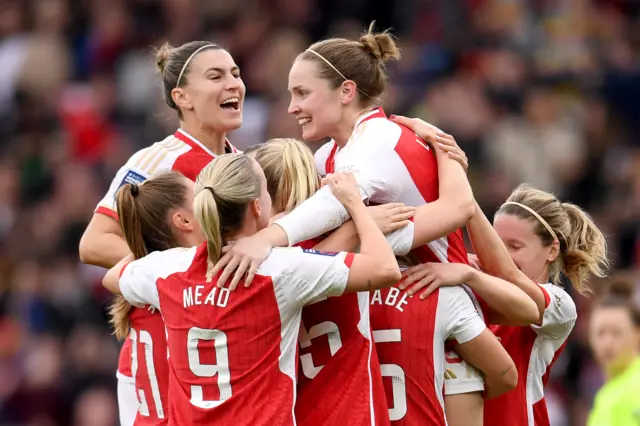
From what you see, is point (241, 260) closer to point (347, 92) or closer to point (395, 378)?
point (395, 378)

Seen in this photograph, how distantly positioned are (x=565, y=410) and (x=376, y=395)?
5793mm

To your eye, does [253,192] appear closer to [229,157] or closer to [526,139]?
[229,157]

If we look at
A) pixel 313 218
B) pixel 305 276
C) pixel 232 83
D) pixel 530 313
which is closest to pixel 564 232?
pixel 530 313

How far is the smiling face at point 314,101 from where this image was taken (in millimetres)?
4945

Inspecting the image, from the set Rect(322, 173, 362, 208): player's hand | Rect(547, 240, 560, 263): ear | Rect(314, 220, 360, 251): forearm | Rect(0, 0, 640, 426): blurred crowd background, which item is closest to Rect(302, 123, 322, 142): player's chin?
Rect(322, 173, 362, 208): player's hand

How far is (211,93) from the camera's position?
5.64m

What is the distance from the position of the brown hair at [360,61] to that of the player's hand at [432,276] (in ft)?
2.26

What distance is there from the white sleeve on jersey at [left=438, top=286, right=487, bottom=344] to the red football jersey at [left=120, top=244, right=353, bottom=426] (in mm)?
559

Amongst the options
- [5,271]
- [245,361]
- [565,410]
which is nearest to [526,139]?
[565,410]

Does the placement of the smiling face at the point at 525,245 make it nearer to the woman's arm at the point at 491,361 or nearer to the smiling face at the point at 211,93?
the woman's arm at the point at 491,361

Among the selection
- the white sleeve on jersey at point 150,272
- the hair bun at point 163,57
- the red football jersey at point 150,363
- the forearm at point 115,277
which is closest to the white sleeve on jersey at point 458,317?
the white sleeve on jersey at point 150,272

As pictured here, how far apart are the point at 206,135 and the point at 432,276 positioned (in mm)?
1422

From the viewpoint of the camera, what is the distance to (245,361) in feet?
13.9

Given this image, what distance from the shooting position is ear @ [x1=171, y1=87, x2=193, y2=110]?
5676mm
